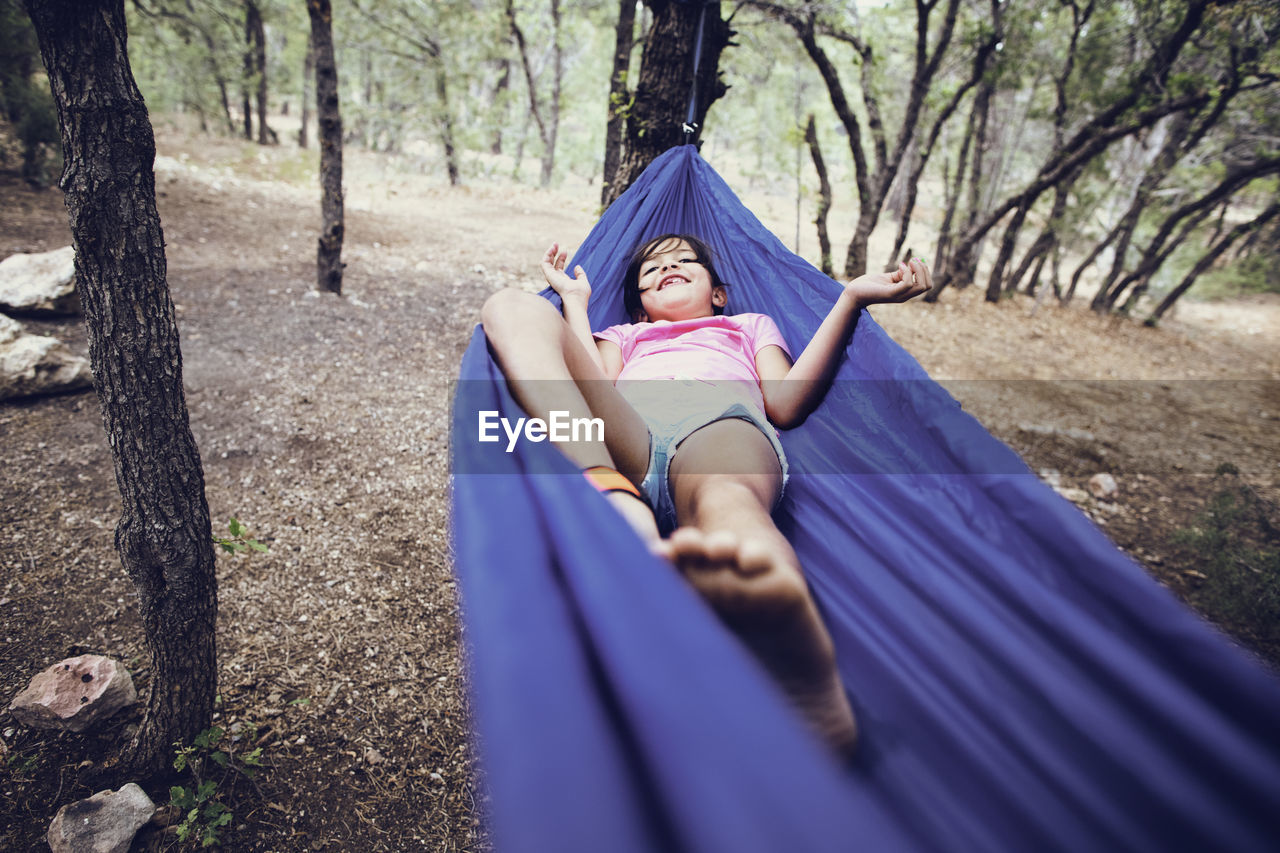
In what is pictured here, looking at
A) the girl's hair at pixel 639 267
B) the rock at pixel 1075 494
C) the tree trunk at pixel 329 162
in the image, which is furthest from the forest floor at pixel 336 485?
the girl's hair at pixel 639 267

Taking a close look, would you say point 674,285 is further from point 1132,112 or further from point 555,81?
point 555,81

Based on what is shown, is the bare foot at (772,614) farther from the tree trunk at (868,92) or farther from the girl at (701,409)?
the tree trunk at (868,92)

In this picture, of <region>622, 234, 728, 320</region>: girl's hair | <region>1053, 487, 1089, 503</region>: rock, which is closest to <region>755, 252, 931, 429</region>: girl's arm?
<region>622, 234, 728, 320</region>: girl's hair

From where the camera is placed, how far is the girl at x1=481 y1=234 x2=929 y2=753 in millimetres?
667

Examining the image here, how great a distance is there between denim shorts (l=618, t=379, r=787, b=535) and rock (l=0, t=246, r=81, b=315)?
2826 millimetres

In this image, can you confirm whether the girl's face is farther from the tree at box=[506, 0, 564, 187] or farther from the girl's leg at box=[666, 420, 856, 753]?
the tree at box=[506, 0, 564, 187]

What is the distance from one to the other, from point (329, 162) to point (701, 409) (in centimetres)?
329

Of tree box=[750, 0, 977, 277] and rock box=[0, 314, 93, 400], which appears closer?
rock box=[0, 314, 93, 400]

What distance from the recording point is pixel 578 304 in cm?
143

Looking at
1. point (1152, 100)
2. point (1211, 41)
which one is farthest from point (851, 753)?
point (1211, 41)

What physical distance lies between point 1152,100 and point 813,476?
5.48 m

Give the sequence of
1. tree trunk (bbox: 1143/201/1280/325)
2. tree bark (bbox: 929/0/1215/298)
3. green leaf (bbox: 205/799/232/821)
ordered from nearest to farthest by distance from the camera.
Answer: green leaf (bbox: 205/799/232/821), tree bark (bbox: 929/0/1215/298), tree trunk (bbox: 1143/201/1280/325)

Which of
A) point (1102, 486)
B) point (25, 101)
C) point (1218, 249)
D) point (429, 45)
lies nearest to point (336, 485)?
point (1102, 486)

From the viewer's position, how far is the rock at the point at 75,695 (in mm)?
1110
